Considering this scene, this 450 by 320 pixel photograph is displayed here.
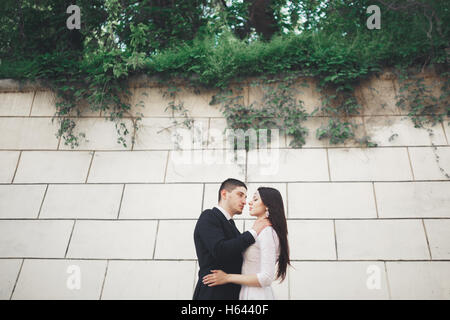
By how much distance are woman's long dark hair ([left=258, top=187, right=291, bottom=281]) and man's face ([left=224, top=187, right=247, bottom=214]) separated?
21 cm

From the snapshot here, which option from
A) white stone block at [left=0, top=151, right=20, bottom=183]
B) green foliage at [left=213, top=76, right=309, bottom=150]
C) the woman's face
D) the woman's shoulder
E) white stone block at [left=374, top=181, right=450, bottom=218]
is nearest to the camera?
the woman's shoulder

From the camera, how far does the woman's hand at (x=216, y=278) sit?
9.59 ft

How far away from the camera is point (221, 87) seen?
18.0 feet

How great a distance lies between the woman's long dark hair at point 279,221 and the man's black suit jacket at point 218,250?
1.08 feet

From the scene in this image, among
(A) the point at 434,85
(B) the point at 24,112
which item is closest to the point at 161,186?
(B) the point at 24,112

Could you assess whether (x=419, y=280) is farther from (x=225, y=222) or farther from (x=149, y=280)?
(x=149, y=280)

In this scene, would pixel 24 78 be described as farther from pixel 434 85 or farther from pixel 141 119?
pixel 434 85

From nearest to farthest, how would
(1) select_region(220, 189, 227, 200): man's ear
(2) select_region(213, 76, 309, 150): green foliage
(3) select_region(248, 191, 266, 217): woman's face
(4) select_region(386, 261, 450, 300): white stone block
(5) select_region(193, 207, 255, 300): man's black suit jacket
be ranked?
(5) select_region(193, 207, 255, 300): man's black suit jacket → (3) select_region(248, 191, 266, 217): woman's face → (1) select_region(220, 189, 227, 200): man's ear → (4) select_region(386, 261, 450, 300): white stone block → (2) select_region(213, 76, 309, 150): green foliage

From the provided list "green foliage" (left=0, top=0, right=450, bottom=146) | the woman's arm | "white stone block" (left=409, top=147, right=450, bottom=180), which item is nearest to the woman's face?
the woman's arm

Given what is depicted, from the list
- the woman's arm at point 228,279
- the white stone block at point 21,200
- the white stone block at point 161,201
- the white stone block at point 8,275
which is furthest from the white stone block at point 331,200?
the white stone block at point 8,275

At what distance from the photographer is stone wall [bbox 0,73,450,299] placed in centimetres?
436

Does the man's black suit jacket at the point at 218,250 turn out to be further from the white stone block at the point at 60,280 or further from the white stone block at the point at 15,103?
the white stone block at the point at 15,103

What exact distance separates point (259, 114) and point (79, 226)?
3.13m

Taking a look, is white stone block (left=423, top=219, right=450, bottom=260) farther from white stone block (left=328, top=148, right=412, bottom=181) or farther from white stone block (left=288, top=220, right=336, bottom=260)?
white stone block (left=288, top=220, right=336, bottom=260)
